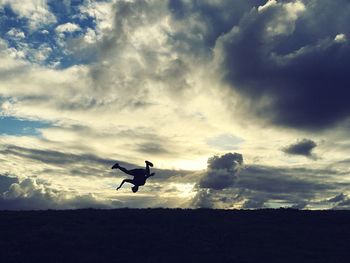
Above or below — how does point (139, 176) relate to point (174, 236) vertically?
above

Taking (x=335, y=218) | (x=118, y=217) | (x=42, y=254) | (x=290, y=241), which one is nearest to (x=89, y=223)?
(x=118, y=217)

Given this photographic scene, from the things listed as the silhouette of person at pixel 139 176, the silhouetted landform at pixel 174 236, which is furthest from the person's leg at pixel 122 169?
the silhouetted landform at pixel 174 236

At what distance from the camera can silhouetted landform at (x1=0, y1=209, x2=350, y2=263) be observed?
34.0 meters

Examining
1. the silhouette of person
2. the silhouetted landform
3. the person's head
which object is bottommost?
the silhouetted landform

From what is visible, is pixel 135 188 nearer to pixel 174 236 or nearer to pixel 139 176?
pixel 139 176

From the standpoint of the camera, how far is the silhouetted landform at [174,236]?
34.0m

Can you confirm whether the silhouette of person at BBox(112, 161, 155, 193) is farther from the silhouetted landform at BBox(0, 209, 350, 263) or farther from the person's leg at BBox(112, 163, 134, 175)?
the silhouetted landform at BBox(0, 209, 350, 263)

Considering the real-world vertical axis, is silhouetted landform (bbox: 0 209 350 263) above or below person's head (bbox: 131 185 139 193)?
below

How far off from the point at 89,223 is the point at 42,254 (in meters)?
7.71

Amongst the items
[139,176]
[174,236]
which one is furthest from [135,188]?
[174,236]

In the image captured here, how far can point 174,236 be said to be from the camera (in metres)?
38.0

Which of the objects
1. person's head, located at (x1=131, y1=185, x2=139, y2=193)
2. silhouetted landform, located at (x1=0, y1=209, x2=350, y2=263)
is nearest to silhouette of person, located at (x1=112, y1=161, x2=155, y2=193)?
person's head, located at (x1=131, y1=185, x2=139, y2=193)

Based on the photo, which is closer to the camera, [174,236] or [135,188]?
[135,188]

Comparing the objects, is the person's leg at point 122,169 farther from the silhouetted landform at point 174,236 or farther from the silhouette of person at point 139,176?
the silhouetted landform at point 174,236
